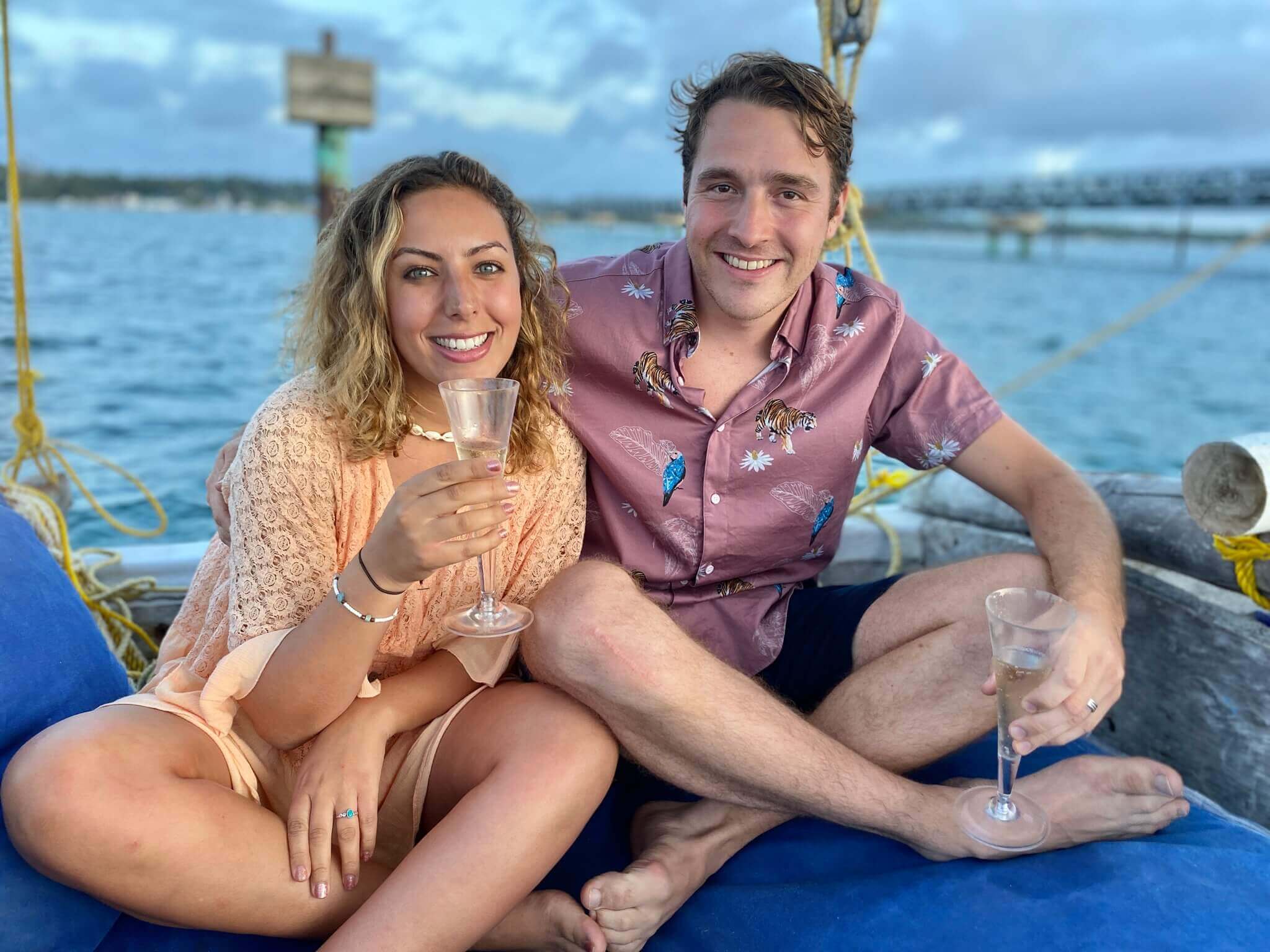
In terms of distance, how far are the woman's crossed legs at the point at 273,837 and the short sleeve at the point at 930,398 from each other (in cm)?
110

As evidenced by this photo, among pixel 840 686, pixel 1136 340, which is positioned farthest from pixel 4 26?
pixel 1136 340

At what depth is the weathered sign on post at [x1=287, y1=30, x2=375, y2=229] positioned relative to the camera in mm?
13117

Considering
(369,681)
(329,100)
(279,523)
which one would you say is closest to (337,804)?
(369,681)

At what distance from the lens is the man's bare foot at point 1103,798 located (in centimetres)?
184

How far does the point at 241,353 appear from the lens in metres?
11.4

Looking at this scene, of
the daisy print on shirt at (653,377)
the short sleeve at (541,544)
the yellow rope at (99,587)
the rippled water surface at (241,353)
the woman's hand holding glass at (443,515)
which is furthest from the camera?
the rippled water surface at (241,353)

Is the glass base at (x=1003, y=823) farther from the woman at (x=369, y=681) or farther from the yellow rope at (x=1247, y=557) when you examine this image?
the yellow rope at (x=1247, y=557)

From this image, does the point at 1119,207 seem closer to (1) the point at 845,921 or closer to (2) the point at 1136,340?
(2) the point at 1136,340

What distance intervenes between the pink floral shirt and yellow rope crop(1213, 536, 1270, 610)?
22.8 inches

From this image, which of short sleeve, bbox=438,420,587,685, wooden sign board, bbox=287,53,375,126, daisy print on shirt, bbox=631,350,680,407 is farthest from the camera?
wooden sign board, bbox=287,53,375,126

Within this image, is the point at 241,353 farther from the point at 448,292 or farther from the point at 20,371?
the point at 448,292

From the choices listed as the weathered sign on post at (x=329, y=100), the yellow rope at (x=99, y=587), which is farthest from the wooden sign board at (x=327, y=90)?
the yellow rope at (x=99, y=587)

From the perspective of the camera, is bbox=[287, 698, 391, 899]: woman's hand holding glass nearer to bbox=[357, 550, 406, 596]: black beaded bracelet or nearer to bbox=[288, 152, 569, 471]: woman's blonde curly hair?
bbox=[357, 550, 406, 596]: black beaded bracelet

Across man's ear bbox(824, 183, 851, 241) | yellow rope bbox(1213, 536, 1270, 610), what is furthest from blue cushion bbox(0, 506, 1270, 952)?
man's ear bbox(824, 183, 851, 241)
